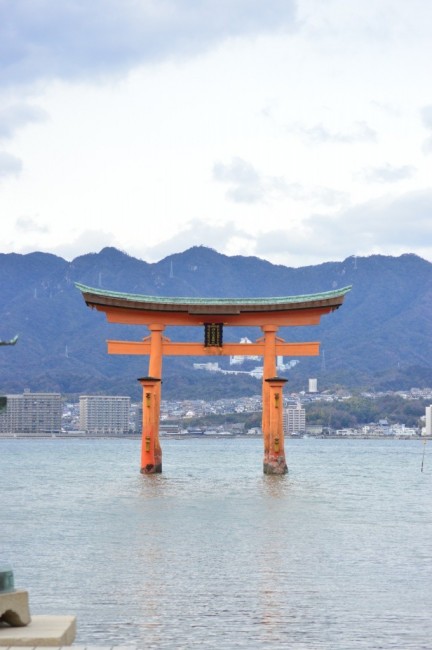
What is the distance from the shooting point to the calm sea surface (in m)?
16.1

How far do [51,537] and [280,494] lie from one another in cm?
1537

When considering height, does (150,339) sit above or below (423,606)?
above

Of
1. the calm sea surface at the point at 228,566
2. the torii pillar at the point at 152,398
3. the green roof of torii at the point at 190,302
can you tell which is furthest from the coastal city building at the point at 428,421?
the calm sea surface at the point at 228,566

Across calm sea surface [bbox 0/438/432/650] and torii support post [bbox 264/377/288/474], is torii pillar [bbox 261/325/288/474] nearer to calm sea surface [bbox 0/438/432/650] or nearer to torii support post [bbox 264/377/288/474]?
torii support post [bbox 264/377/288/474]

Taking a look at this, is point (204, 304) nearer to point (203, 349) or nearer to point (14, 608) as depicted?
point (203, 349)

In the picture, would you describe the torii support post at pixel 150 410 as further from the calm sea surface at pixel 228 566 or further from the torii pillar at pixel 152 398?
the calm sea surface at pixel 228 566

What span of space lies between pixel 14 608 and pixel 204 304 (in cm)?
3883

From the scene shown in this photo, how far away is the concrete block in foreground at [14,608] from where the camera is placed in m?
11.6

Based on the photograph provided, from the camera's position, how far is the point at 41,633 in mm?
11367

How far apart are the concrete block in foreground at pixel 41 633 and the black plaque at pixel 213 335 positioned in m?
38.3

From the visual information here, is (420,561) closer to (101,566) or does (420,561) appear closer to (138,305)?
(101,566)

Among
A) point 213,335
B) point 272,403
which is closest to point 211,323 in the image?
point 213,335

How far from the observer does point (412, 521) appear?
33594mm

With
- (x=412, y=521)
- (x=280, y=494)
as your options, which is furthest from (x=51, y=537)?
(x=280, y=494)
